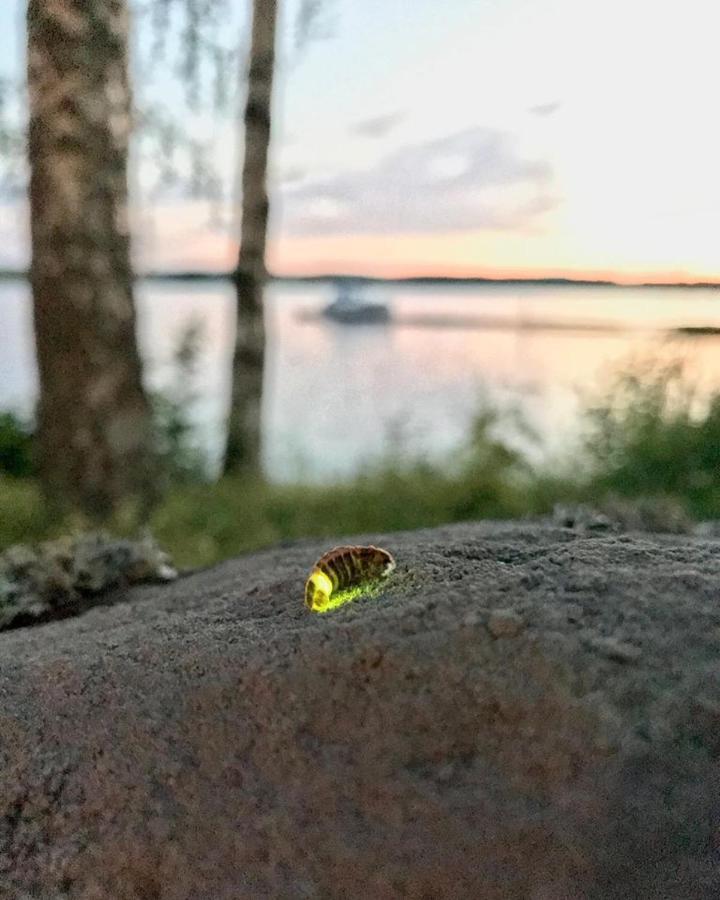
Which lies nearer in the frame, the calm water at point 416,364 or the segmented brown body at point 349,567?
the segmented brown body at point 349,567

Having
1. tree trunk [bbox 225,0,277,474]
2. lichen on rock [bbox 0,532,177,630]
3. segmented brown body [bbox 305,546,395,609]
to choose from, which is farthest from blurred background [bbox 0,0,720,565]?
segmented brown body [bbox 305,546,395,609]

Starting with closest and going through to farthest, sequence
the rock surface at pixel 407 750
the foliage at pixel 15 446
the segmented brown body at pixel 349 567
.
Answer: the rock surface at pixel 407 750 < the segmented brown body at pixel 349 567 < the foliage at pixel 15 446

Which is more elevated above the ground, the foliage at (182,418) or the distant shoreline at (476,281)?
the distant shoreline at (476,281)

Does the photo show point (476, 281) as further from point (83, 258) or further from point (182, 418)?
point (83, 258)

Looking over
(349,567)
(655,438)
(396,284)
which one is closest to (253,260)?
(396,284)

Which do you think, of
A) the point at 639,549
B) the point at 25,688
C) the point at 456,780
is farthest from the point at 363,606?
the point at 25,688

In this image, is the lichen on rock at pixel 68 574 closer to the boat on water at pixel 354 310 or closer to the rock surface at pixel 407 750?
the rock surface at pixel 407 750

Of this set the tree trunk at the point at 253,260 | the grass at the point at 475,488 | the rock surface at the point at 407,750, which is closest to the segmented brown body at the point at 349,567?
the rock surface at the point at 407,750
